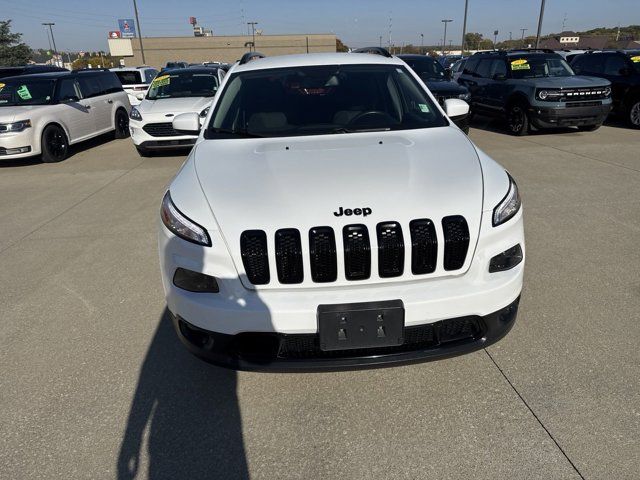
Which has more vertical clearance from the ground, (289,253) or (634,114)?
(289,253)

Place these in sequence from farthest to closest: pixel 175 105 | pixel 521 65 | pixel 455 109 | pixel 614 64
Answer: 1. pixel 614 64
2. pixel 521 65
3. pixel 175 105
4. pixel 455 109

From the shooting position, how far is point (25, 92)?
32.0ft

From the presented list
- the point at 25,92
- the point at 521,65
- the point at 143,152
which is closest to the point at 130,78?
the point at 25,92

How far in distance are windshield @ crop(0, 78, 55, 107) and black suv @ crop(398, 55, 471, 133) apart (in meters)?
7.69

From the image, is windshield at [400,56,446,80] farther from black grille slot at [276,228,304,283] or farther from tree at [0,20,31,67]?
tree at [0,20,31,67]

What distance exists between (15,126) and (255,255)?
8758mm

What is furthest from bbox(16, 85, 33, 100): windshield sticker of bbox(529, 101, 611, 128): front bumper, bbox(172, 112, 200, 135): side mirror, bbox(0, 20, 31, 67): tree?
bbox(0, 20, 31, 67): tree

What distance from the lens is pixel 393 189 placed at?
2400 millimetres

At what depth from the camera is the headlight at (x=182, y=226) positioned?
2283 mm

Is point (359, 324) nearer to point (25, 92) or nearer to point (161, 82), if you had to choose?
point (161, 82)

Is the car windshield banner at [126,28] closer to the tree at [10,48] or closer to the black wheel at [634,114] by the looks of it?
the tree at [10,48]

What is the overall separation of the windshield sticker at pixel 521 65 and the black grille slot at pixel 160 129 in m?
7.62

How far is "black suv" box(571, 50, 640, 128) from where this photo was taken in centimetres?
1078

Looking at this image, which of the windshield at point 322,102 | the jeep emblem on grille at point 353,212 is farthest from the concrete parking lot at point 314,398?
the windshield at point 322,102
